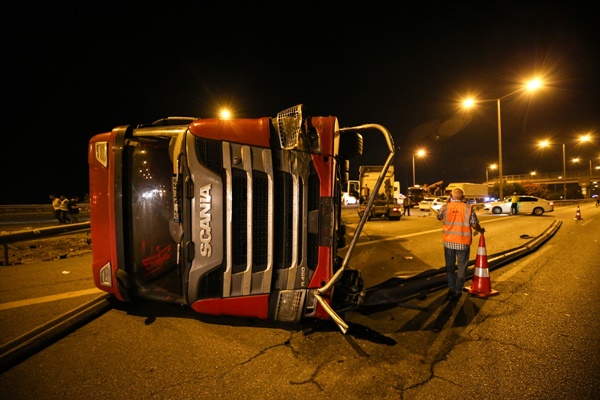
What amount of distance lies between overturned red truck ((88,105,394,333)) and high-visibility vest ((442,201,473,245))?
7.37ft

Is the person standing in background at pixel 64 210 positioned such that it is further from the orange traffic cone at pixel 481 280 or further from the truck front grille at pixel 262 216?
the orange traffic cone at pixel 481 280

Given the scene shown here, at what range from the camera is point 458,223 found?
4711mm

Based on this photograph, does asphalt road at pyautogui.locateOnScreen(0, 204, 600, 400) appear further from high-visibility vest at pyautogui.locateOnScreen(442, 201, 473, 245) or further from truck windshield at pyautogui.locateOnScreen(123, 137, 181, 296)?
high-visibility vest at pyautogui.locateOnScreen(442, 201, 473, 245)

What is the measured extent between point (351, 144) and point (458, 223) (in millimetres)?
2185

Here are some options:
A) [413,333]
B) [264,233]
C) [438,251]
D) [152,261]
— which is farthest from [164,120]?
[438,251]

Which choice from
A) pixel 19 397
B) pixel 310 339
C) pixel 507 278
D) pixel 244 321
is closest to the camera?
pixel 19 397

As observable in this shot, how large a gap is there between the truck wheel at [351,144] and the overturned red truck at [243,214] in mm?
318

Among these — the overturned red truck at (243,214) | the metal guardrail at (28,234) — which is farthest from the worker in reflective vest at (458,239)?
the metal guardrail at (28,234)

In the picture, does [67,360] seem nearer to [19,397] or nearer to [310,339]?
[19,397]

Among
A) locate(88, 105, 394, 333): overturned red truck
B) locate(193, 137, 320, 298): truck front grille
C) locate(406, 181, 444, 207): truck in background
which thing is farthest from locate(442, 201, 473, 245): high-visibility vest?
locate(406, 181, 444, 207): truck in background

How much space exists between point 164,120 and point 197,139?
126 centimetres

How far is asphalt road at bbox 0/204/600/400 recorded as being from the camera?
251 centimetres

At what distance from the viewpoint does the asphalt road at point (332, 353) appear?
8.25 ft

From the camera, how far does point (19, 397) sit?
2.48 meters
